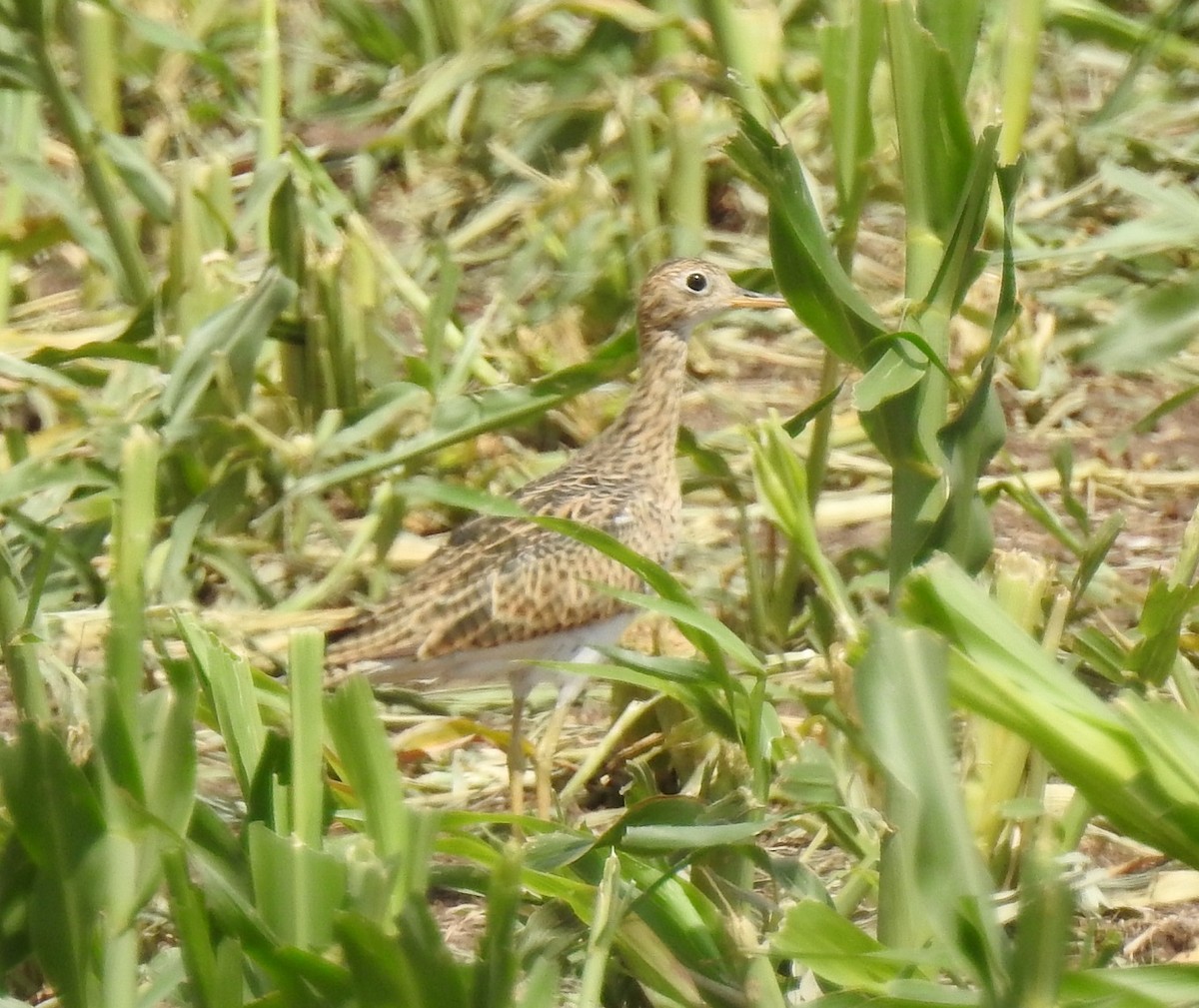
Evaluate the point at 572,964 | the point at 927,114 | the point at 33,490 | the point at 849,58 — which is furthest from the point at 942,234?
the point at 33,490

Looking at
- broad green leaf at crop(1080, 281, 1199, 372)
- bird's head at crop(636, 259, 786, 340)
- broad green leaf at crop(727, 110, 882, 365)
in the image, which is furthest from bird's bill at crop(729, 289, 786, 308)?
broad green leaf at crop(1080, 281, 1199, 372)

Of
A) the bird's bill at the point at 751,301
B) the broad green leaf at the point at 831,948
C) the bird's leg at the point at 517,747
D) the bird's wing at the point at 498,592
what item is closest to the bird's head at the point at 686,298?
the bird's bill at the point at 751,301

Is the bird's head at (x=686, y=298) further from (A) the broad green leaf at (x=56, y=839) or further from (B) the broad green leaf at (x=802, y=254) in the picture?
(A) the broad green leaf at (x=56, y=839)

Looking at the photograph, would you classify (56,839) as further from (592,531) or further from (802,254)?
(802,254)

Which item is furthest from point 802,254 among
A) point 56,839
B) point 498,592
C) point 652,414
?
point 652,414

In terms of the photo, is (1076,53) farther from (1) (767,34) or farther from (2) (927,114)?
(2) (927,114)

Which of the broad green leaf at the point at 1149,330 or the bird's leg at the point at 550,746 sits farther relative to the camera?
the bird's leg at the point at 550,746
